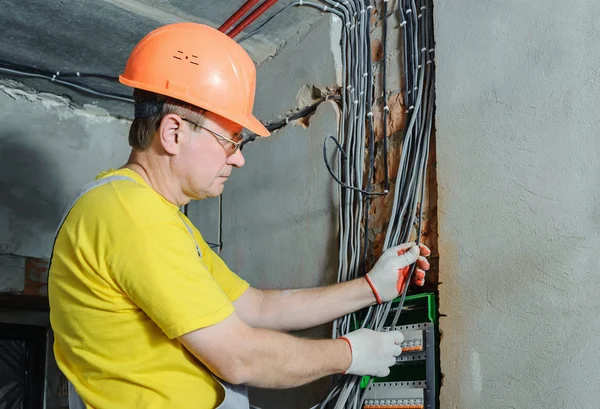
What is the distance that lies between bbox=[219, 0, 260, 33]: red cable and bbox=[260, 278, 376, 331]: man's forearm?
0.85m

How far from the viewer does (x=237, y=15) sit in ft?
6.18

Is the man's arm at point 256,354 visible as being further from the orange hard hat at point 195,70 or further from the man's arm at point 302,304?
the orange hard hat at point 195,70

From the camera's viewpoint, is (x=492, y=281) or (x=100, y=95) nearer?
(x=492, y=281)

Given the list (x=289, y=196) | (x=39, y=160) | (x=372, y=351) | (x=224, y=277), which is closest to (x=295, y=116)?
(x=289, y=196)

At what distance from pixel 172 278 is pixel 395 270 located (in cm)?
58

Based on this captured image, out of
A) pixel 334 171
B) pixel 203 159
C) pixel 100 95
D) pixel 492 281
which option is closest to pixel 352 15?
pixel 334 171

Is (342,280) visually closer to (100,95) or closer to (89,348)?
(89,348)

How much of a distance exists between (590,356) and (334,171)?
88 centimetres

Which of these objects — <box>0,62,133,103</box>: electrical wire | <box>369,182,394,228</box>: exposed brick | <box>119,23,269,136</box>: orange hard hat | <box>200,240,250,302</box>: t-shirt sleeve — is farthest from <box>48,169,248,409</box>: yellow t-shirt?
<box>0,62,133,103</box>: electrical wire

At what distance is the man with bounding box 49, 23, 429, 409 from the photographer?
1158 millimetres

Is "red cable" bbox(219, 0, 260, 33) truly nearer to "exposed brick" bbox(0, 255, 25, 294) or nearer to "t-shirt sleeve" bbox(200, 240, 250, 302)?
"t-shirt sleeve" bbox(200, 240, 250, 302)

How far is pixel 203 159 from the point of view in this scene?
1368mm

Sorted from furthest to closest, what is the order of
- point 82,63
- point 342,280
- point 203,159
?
point 82,63, point 342,280, point 203,159

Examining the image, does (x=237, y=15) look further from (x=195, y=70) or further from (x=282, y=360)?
(x=282, y=360)
